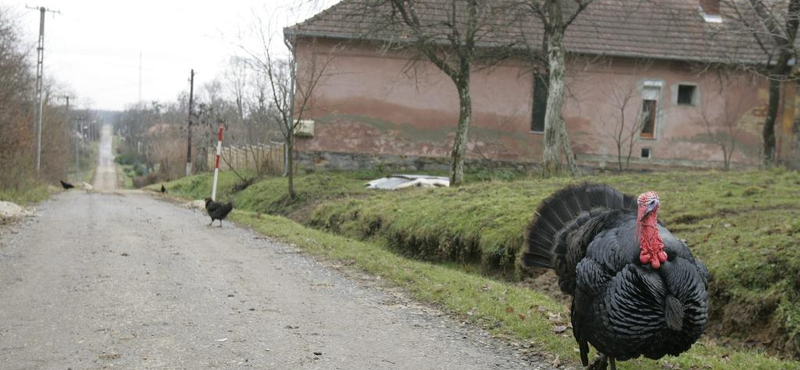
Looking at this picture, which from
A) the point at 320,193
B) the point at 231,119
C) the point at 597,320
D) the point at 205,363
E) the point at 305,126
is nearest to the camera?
the point at 597,320

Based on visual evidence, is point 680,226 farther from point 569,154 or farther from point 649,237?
point 569,154

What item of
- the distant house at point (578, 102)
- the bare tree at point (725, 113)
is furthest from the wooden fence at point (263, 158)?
the bare tree at point (725, 113)

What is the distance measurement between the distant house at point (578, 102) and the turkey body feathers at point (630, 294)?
2309 centimetres

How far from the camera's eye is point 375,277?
1165 cm

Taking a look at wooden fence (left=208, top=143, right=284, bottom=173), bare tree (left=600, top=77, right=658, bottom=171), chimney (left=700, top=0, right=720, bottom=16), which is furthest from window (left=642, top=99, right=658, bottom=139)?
wooden fence (left=208, top=143, right=284, bottom=173)

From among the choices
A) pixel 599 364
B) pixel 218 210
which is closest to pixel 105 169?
pixel 218 210

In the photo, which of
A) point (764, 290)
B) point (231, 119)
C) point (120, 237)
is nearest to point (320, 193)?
point (120, 237)

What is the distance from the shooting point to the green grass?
8883mm

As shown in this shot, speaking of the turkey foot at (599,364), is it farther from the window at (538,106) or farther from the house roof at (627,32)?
the window at (538,106)

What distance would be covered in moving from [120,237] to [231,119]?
37.4 meters

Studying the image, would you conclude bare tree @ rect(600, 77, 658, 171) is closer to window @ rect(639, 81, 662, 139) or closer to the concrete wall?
the concrete wall

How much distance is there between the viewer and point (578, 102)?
101ft

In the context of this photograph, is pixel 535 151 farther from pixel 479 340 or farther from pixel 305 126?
pixel 479 340

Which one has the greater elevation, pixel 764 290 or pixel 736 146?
pixel 736 146
